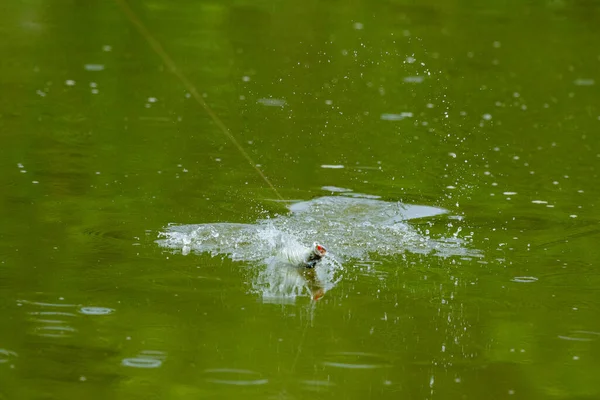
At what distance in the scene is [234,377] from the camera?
6.21 meters

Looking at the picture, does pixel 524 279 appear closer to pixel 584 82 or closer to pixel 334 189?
pixel 334 189

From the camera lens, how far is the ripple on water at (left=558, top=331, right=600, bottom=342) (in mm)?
7082

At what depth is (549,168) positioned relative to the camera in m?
11.2

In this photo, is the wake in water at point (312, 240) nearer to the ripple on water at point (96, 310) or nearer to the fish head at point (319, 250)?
the fish head at point (319, 250)

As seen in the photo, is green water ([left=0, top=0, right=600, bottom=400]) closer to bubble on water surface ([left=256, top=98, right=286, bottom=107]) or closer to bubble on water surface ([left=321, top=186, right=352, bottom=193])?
bubble on water surface ([left=256, top=98, right=286, bottom=107])

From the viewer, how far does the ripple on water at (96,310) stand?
7.01m

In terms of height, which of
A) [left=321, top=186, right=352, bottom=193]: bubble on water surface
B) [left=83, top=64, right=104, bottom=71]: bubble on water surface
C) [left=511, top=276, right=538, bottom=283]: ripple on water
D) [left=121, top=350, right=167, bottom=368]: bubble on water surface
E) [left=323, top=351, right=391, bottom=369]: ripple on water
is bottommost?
[left=321, top=186, right=352, bottom=193]: bubble on water surface

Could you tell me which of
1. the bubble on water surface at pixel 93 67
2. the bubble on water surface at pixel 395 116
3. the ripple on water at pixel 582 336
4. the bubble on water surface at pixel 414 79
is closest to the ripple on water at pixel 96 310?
the ripple on water at pixel 582 336

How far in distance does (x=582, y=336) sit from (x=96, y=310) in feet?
9.46

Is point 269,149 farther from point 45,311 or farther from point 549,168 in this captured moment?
point 45,311

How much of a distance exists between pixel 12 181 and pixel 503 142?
200 inches

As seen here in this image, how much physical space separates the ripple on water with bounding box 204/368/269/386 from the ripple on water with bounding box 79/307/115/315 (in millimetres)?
1011

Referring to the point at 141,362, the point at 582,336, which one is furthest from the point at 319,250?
the point at 141,362

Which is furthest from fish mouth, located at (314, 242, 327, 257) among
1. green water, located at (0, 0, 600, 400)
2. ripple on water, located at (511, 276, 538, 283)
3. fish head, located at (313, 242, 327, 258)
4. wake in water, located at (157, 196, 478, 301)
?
ripple on water, located at (511, 276, 538, 283)
